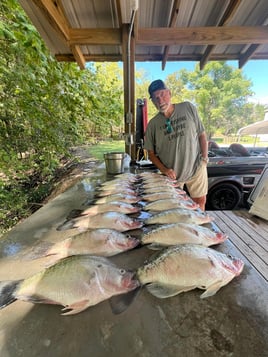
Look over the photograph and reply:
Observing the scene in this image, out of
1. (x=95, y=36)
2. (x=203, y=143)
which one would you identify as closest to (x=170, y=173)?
(x=203, y=143)

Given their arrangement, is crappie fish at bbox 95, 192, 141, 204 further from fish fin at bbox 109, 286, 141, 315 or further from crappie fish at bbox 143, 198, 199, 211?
fish fin at bbox 109, 286, 141, 315

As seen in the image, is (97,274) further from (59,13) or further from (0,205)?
(0,205)

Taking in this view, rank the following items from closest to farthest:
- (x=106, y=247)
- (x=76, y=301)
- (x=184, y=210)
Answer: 1. (x=76, y=301)
2. (x=106, y=247)
3. (x=184, y=210)

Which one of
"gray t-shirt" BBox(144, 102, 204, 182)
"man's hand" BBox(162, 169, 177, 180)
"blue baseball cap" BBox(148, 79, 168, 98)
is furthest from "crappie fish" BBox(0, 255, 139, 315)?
"blue baseball cap" BBox(148, 79, 168, 98)

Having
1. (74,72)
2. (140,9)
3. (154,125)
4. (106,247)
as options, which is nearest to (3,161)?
(74,72)

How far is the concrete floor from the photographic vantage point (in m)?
0.53

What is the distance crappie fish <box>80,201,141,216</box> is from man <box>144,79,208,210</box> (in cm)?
100

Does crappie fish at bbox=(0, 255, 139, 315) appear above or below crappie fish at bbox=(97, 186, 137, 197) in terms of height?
above

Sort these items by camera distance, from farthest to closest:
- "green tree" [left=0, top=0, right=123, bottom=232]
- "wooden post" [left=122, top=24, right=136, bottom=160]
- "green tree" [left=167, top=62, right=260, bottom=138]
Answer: "green tree" [left=167, top=62, right=260, bottom=138] → "wooden post" [left=122, top=24, right=136, bottom=160] → "green tree" [left=0, top=0, right=123, bottom=232]

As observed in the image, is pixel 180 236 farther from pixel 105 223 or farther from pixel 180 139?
pixel 180 139

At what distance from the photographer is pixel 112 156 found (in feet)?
8.84

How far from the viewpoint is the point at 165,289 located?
0.71 metres

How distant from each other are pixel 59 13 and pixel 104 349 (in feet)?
10.4

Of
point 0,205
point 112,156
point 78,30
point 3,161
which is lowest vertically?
point 0,205
